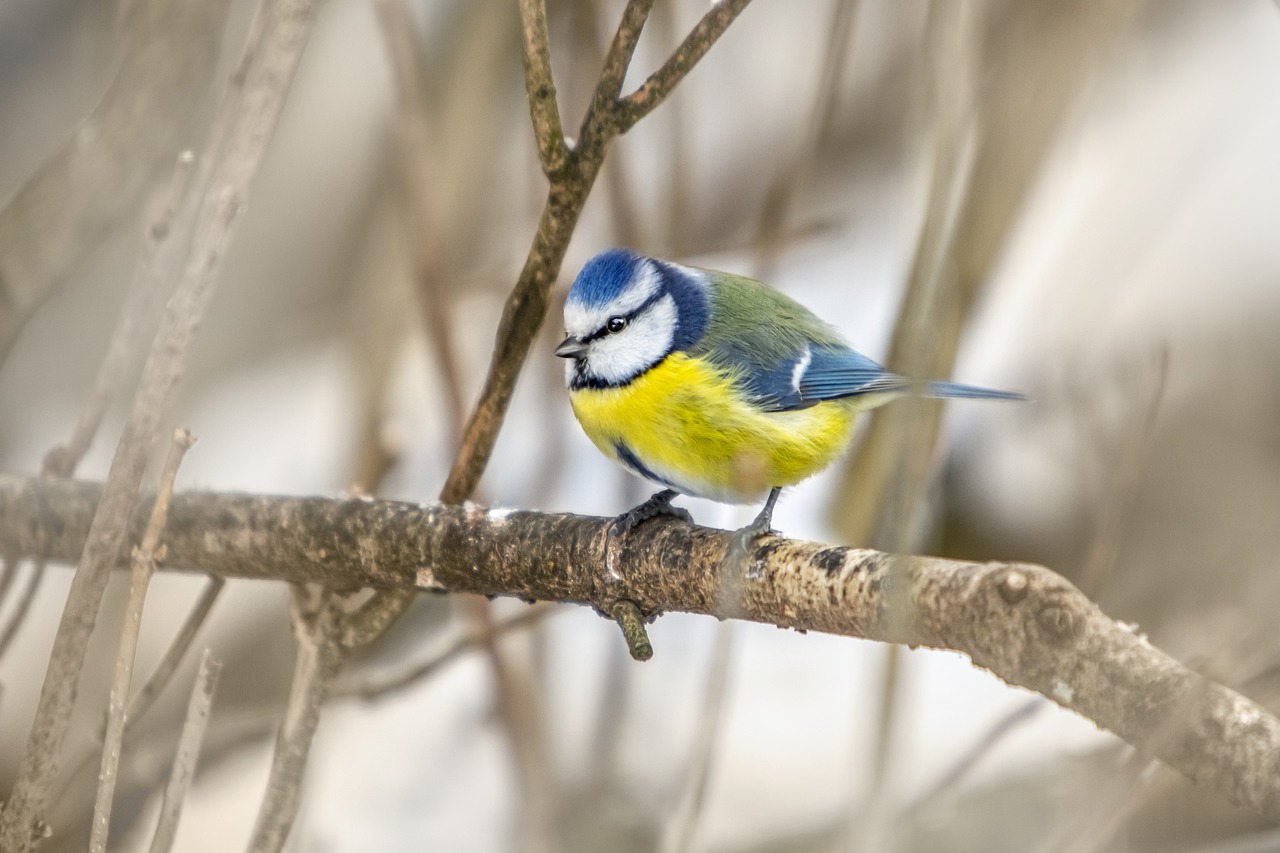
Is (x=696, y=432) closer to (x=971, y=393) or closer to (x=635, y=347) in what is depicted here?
(x=635, y=347)

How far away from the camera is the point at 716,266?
2.37 m

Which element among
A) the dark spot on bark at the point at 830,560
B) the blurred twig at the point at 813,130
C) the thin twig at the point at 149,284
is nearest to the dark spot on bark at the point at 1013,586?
the dark spot on bark at the point at 830,560

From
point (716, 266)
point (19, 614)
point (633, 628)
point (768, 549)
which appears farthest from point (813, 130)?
point (19, 614)

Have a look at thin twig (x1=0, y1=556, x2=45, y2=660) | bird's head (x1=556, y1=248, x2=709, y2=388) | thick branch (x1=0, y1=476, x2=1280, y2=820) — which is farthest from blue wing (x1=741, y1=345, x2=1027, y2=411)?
thin twig (x1=0, y1=556, x2=45, y2=660)

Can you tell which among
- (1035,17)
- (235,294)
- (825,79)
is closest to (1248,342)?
(1035,17)

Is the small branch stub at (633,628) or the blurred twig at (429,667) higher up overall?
the blurred twig at (429,667)

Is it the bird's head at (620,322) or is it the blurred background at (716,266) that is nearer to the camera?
the bird's head at (620,322)

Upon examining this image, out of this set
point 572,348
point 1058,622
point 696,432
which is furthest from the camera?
point 572,348

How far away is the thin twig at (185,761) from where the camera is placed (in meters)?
0.77

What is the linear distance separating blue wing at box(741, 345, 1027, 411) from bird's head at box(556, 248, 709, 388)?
11 cm

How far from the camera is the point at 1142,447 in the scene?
3.71ft

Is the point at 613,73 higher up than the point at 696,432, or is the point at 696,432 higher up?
the point at 613,73

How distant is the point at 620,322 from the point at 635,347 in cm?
4

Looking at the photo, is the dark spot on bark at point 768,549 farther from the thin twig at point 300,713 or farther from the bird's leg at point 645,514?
the thin twig at point 300,713
